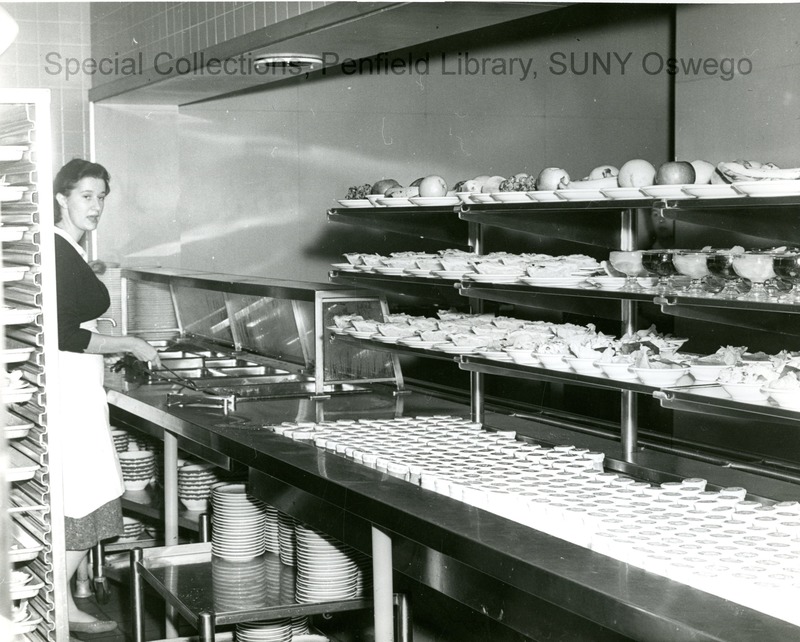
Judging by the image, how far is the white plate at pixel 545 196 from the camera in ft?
9.81

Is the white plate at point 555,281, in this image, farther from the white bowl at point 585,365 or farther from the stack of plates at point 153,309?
the stack of plates at point 153,309

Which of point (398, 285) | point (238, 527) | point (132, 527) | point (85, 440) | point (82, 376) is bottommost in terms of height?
point (132, 527)

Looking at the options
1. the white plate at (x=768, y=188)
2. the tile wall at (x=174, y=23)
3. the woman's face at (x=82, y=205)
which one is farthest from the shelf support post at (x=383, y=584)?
the woman's face at (x=82, y=205)

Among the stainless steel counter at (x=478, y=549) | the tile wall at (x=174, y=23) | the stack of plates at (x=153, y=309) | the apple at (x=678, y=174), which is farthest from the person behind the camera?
the stack of plates at (x=153, y=309)

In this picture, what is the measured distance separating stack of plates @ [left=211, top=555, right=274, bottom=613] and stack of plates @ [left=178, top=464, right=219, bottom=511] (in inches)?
39.0

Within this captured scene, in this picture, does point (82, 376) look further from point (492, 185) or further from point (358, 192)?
point (492, 185)

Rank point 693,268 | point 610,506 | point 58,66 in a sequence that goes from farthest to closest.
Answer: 1. point 58,66
2. point 693,268
3. point 610,506

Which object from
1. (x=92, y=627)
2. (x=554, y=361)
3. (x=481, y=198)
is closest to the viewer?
(x=554, y=361)

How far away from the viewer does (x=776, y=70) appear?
186 inches

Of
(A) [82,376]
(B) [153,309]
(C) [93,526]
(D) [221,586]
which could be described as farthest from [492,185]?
(B) [153,309]

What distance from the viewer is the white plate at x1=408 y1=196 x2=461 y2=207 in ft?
11.4

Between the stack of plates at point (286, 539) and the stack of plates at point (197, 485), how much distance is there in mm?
1053

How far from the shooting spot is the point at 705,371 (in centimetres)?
251

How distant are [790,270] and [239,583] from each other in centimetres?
200
